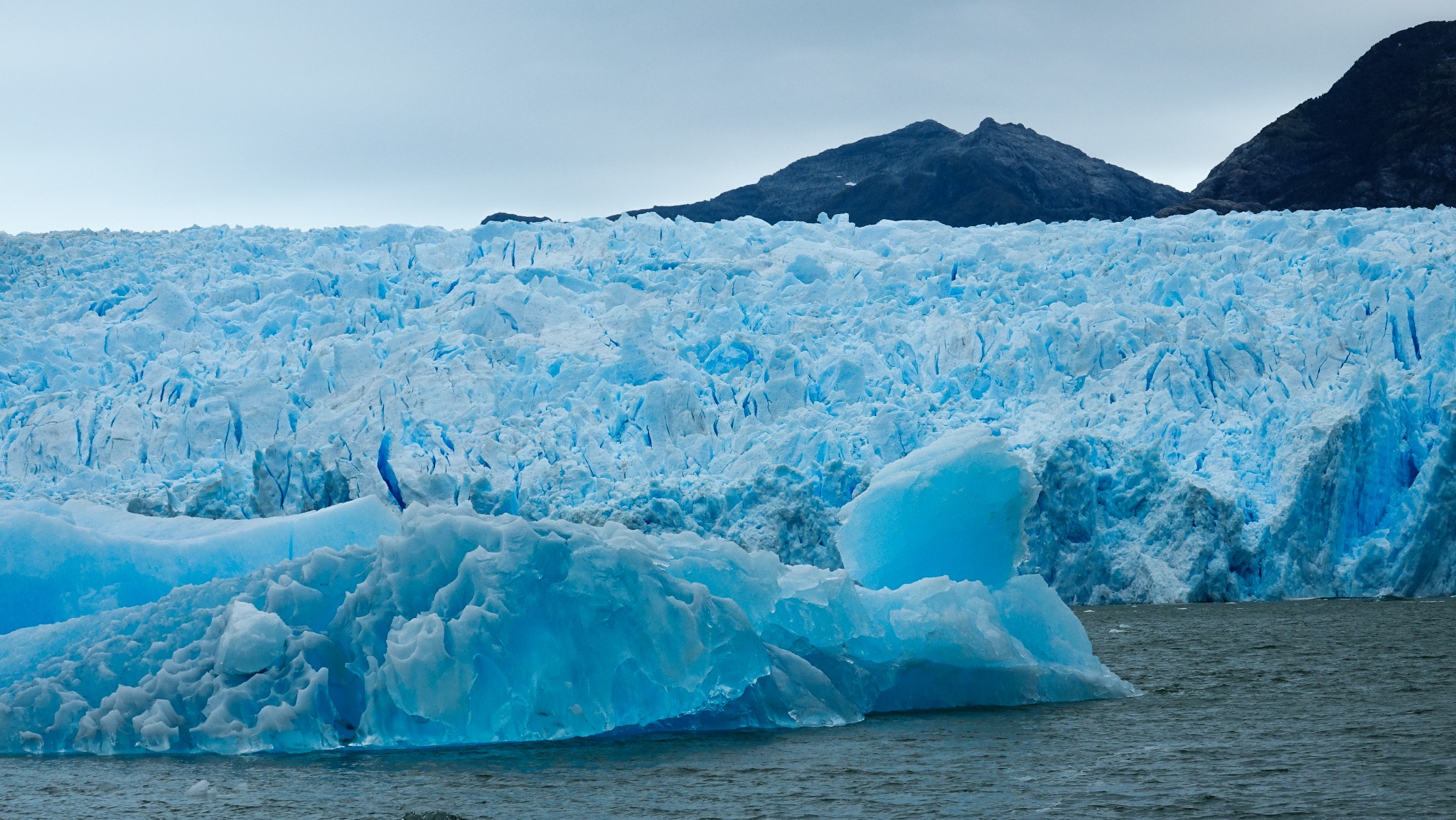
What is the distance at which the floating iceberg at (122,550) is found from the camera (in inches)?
352

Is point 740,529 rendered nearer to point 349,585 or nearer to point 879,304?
point 879,304

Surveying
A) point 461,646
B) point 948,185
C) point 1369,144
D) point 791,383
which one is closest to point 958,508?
point 461,646

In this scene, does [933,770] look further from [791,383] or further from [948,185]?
[948,185]

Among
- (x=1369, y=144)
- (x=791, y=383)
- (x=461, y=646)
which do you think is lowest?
(x=461, y=646)

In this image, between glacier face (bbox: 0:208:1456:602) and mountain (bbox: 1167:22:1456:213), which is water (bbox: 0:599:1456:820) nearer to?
glacier face (bbox: 0:208:1456:602)

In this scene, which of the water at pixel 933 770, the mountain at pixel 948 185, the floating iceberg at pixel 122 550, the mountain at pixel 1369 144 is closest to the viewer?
the water at pixel 933 770

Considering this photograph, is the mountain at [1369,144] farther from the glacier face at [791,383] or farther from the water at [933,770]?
the water at [933,770]

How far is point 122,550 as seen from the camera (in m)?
9.07

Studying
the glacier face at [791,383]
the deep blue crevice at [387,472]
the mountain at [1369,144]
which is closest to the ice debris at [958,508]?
the glacier face at [791,383]

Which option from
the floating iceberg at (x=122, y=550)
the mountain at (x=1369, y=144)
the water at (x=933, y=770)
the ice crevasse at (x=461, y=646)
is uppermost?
the mountain at (x=1369, y=144)

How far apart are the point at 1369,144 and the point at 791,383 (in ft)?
64.1

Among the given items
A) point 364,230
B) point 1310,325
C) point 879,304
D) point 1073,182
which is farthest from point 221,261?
point 1073,182

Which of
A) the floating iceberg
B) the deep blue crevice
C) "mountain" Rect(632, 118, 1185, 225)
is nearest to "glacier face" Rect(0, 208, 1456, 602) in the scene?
the deep blue crevice

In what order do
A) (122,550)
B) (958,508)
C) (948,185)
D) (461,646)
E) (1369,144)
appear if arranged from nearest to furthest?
(461,646), (122,550), (958,508), (1369,144), (948,185)
